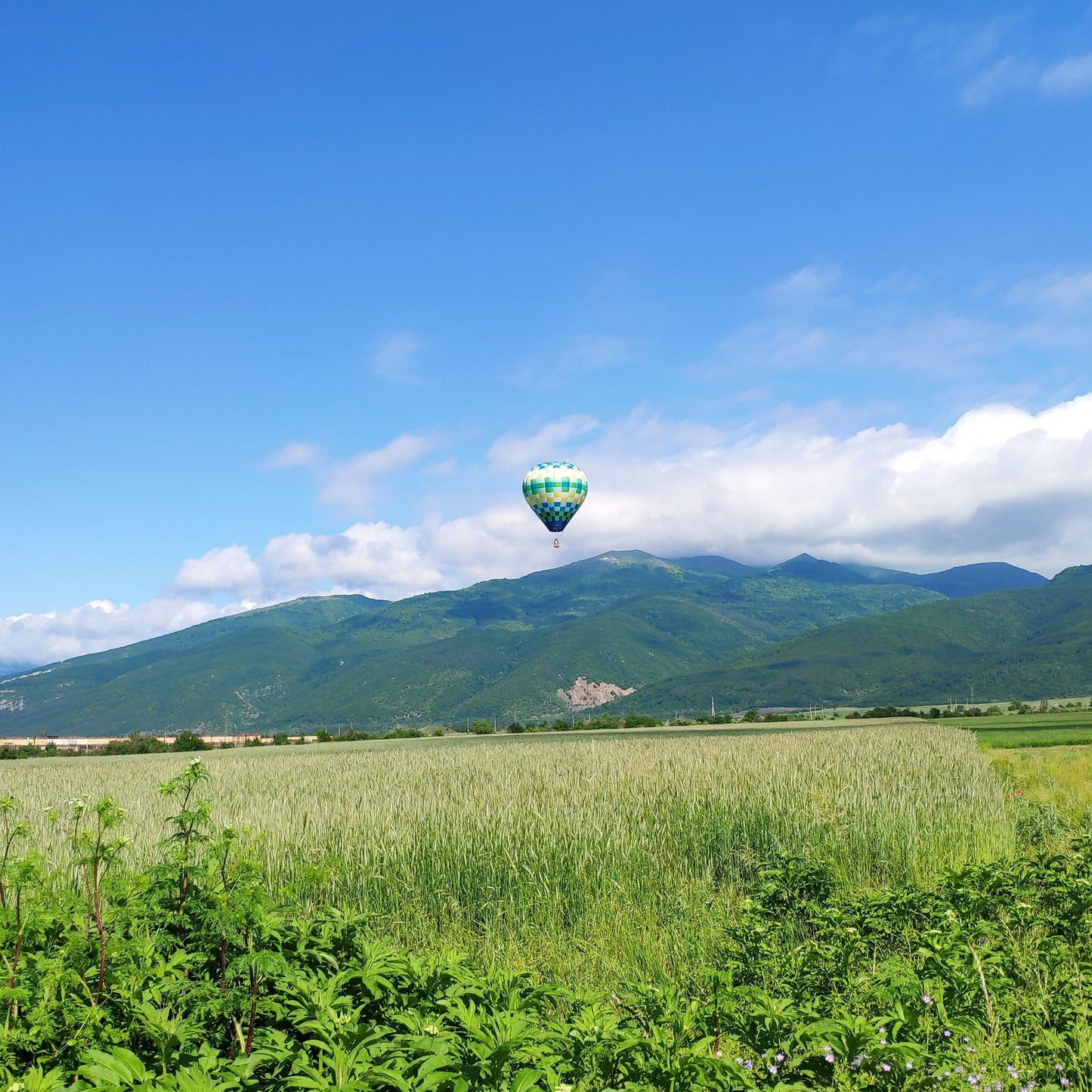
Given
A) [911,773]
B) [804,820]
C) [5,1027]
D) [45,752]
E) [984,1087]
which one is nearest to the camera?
[5,1027]

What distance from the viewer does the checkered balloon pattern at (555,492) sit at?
50844 millimetres

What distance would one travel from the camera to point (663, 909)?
9.43 metres

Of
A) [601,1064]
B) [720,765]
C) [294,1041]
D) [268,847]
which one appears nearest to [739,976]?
[601,1064]

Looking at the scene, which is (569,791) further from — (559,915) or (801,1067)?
(801,1067)

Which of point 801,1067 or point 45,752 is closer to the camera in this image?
point 801,1067

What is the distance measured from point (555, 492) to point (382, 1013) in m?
46.6

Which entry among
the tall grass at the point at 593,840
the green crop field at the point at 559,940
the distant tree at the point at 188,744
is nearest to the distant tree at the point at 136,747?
the distant tree at the point at 188,744

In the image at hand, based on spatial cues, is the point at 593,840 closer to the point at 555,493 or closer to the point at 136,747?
the point at 555,493

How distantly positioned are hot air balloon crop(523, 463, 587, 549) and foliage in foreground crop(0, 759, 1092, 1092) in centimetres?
4503

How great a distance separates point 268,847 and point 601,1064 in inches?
320

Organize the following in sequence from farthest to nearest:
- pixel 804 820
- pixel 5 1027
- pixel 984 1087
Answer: pixel 804 820 < pixel 984 1087 < pixel 5 1027

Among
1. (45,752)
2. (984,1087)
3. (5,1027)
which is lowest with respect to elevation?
(45,752)

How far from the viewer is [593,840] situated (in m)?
11.0

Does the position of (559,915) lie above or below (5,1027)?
below
